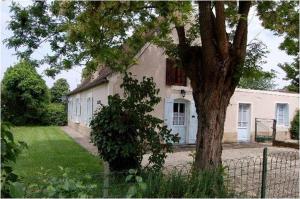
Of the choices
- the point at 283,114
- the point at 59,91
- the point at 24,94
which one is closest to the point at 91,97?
the point at 283,114

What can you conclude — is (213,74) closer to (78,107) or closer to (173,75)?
(173,75)

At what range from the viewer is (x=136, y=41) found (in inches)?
384

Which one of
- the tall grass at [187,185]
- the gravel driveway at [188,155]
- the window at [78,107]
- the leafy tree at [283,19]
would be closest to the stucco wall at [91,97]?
the window at [78,107]

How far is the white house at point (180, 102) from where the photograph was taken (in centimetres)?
1853

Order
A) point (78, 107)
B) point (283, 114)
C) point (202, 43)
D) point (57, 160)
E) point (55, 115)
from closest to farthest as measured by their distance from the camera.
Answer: point (202, 43), point (57, 160), point (283, 114), point (78, 107), point (55, 115)

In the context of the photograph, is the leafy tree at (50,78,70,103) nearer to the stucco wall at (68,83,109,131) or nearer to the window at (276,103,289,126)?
the stucco wall at (68,83,109,131)

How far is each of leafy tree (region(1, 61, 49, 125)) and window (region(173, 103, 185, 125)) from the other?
19.3m

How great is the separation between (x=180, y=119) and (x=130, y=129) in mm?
10319

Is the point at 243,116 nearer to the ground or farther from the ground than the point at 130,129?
farther from the ground

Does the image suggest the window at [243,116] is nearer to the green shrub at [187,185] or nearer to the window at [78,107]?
the window at [78,107]

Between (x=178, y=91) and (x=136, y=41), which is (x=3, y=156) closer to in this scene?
(x=136, y=41)

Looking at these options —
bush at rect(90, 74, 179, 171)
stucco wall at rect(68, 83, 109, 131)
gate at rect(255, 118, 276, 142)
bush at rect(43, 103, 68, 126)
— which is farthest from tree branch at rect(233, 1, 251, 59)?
bush at rect(43, 103, 68, 126)

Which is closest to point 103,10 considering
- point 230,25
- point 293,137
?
point 230,25

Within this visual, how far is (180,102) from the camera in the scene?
2023 cm
